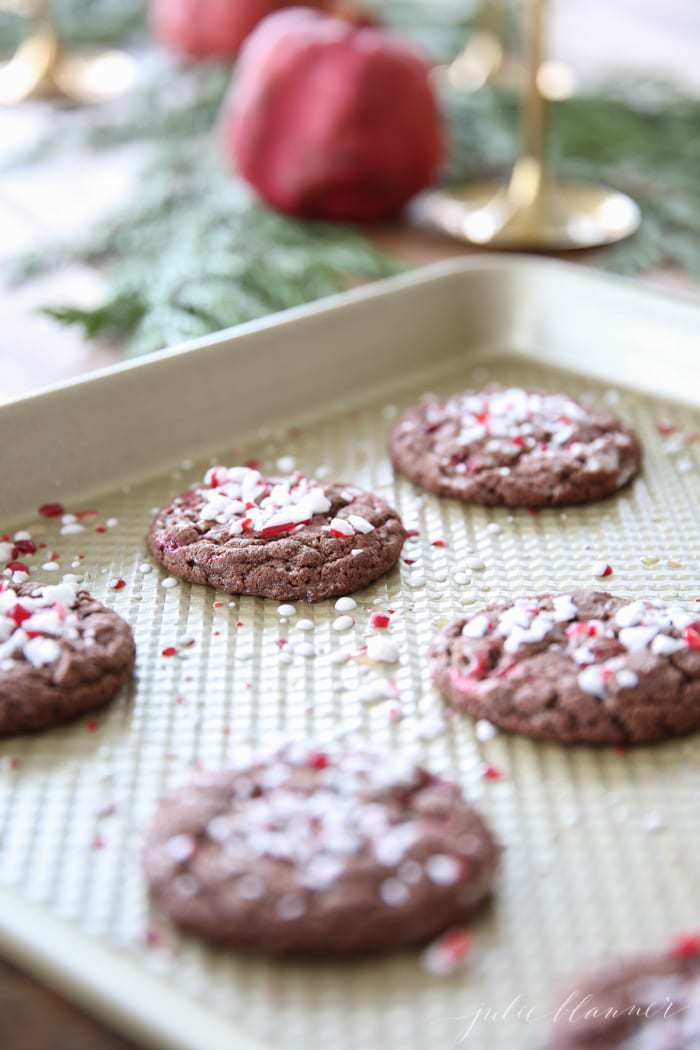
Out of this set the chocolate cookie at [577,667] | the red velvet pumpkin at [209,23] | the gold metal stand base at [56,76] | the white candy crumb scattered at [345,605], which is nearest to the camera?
the chocolate cookie at [577,667]

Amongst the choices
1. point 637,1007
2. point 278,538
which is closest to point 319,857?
point 637,1007

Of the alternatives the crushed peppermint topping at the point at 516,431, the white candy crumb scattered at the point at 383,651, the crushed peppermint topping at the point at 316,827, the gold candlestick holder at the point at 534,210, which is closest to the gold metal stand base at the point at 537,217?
the gold candlestick holder at the point at 534,210

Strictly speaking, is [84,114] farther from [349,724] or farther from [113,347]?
[349,724]

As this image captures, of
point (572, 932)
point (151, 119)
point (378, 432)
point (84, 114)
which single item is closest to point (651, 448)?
point (378, 432)

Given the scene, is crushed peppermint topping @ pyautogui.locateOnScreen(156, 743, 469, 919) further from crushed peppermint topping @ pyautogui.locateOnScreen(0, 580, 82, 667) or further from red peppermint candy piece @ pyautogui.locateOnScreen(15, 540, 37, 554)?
red peppermint candy piece @ pyautogui.locateOnScreen(15, 540, 37, 554)

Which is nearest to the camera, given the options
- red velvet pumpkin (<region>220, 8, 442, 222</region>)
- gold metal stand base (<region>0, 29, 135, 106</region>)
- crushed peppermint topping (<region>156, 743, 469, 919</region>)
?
crushed peppermint topping (<region>156, 743, 469, 919</region>)

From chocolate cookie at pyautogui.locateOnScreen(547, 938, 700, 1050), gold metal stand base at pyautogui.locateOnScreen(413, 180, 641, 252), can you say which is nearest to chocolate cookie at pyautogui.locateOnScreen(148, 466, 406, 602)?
chocolate cookie at pyautogui.locateOnScreen(547, 938, 700, 1050)

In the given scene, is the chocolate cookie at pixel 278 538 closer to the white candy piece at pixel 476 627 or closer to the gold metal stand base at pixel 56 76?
the white candy piece at pixel 476 627
